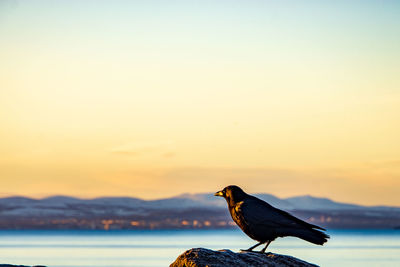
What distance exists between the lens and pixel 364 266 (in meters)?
66.6

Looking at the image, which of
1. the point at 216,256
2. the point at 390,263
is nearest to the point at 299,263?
the point at 216,256

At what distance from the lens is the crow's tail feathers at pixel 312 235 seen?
1310 cm

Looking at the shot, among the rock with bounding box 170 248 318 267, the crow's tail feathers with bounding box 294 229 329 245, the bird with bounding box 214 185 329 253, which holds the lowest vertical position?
the rock with bounding box 170 248 318 267

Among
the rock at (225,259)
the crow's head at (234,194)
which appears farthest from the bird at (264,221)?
the rock at (225,259)

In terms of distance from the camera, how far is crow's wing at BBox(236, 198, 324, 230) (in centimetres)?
1340

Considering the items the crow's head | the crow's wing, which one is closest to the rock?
the crow's wing

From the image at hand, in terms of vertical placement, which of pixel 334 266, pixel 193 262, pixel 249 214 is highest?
pixel 334 266

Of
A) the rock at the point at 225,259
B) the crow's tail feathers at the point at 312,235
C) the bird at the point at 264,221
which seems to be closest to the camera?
the rock at the point at 225,259

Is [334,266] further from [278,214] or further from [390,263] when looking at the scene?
[278,214]

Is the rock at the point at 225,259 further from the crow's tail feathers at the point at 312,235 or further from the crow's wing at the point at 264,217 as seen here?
the crow's wing at the point at 264,217

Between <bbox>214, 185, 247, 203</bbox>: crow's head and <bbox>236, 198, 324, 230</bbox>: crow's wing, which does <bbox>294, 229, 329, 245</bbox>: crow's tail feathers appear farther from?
<bbox>214, 185, 247, 203</bbox>: crow's head

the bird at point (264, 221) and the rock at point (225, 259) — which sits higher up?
the bird at point (264, 221)

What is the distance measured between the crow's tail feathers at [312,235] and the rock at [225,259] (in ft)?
2.09

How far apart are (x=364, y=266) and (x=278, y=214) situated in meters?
55.8
